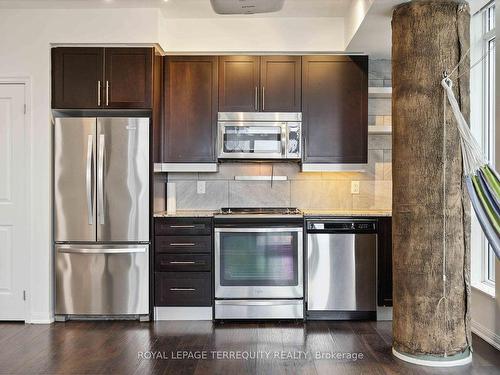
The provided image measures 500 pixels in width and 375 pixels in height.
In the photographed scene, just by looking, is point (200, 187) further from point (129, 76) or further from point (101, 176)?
point (129, 76)

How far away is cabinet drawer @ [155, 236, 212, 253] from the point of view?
418 cm

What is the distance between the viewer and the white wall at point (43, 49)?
4.17 metres

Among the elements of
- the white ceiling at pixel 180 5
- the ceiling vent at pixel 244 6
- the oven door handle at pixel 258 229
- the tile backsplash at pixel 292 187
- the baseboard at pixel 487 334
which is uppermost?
the white ceiling at pixel 180 5

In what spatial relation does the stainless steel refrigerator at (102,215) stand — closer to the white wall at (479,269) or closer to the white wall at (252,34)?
the white wall at (252,34)

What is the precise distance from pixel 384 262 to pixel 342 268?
0.36 meters

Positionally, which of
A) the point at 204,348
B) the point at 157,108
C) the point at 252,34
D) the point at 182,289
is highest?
the point at 252,34

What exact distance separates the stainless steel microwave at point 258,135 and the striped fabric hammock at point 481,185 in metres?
1.67

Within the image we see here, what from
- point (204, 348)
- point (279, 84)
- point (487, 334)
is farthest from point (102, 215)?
point (487, 334)

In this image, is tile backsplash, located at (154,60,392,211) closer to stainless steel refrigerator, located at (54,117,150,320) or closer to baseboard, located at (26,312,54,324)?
stainless steel refrigerator, located at (54,117,150,320)

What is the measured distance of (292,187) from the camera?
4.79m

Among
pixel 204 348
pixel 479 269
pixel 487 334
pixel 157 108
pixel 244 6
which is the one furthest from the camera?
pixel 157 108

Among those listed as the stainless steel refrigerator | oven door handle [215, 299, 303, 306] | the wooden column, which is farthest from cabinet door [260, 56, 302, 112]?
oven door handle [215, 299, 303, 306]

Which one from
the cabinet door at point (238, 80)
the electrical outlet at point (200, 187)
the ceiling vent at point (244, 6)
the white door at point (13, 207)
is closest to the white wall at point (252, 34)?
the cabinet door at point (238, 80)

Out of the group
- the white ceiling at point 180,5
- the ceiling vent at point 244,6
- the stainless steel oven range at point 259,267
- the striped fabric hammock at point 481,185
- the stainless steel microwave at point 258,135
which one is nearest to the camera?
the striped fabric hammock at point 481,185
